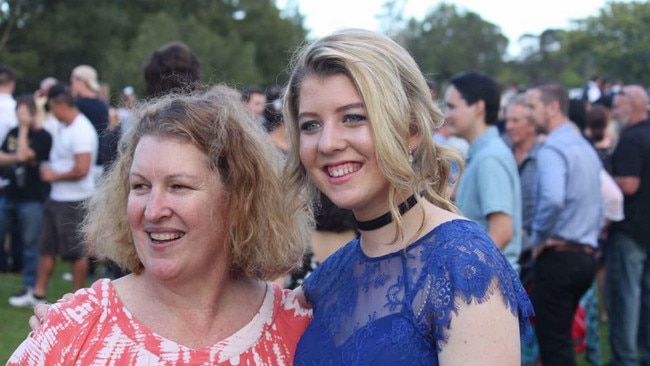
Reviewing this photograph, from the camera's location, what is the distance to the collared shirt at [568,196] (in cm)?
556

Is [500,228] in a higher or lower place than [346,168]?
lower

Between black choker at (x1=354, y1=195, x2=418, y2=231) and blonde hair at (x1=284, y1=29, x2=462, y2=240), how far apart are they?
4cm

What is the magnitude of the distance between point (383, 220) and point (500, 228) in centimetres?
257

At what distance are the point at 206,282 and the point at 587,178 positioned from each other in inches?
156

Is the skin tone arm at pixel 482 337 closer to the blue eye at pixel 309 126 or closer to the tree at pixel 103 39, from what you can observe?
the blue eye at pixel 309 126

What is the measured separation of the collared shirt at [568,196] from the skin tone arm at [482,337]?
3721 mm

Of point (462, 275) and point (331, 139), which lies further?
point (331, 139)

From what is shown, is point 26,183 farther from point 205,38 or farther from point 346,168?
point 205,38

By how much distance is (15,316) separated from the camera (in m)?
7.49

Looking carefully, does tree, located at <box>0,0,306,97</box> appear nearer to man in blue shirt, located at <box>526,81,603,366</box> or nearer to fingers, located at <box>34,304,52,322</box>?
man in blue shirt, located at <box>526,81,603,366</box>

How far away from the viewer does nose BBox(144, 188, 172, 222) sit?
7.21 ft

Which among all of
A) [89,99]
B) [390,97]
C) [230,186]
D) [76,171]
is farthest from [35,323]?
[89,99]

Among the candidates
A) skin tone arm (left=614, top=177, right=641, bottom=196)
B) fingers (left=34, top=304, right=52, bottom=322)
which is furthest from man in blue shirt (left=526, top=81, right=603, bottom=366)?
fingers (left=34, top=304, right=52, bottom=322)

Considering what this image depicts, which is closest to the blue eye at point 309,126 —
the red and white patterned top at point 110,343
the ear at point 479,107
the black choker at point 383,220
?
the black choker at point 383,220
